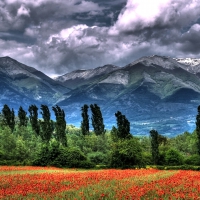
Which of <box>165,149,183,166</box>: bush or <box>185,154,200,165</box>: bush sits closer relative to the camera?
<box>185,154,200,165</box>: bush

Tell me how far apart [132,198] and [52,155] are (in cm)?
4264

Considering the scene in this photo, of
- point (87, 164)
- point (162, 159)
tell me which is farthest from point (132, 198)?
point (162, 159)

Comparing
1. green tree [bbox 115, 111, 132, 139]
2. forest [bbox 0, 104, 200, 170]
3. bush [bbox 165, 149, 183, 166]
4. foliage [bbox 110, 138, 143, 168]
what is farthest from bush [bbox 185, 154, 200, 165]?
foliage [bbox 110, 138, 143, 168]

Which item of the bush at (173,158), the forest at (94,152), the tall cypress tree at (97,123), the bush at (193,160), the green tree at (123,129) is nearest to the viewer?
the forest at (94,152)

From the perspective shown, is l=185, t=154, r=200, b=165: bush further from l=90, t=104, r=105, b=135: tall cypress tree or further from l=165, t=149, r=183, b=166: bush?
l=90, t=104, r=105, b=135: tall cypress tree

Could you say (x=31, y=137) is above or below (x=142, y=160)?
above

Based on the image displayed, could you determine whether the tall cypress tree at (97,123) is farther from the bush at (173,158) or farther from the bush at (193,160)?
the bush at (193,160)

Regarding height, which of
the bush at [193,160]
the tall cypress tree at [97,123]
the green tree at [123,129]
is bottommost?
the bush at [193,160]

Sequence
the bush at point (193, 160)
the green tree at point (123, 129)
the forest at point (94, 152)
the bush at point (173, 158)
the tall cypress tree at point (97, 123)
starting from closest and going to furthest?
1. the forest at point (94, 152)
2. the bush at point (193, 160)
3. the bush at point (173, 158)
4. the green tree at point (123, 129)
5. the tall cypress tree at point (97, 123)

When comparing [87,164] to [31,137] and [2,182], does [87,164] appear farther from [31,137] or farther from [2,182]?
[31,137]

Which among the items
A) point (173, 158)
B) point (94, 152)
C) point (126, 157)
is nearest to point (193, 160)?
point (173, 158)

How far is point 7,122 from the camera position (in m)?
118

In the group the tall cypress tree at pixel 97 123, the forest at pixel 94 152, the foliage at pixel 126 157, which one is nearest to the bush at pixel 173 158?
the forest at pixel 94 152

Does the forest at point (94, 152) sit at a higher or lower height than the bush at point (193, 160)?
higher
